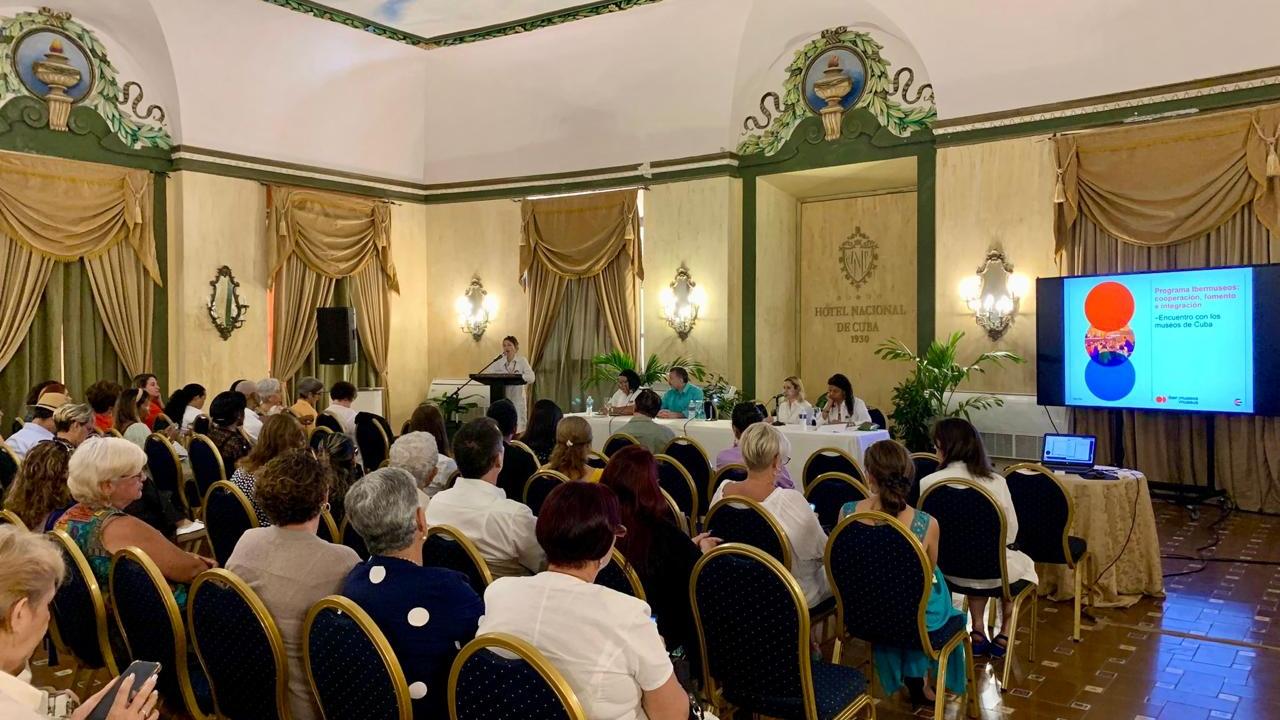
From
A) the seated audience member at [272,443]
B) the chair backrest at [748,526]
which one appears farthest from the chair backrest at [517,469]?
the chair backrest at [748,526]

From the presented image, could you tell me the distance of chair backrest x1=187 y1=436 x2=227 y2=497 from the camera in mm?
5285

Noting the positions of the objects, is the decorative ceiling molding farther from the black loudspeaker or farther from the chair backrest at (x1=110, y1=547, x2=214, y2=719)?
the chair backrest at (x1=110, y1=547, x2=214, y2=719)

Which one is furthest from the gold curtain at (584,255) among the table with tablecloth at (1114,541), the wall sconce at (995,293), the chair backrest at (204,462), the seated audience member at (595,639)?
the seated audience member at (595,639)

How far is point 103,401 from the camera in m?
6.24

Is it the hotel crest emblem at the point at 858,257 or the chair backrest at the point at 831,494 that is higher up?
the hotel crest emblem at the point at 858,257

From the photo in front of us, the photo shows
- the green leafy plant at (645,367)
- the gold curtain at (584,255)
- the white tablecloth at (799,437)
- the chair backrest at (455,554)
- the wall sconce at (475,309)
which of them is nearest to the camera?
the chair backrest at (455,554)

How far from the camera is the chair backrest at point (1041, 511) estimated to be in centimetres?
441

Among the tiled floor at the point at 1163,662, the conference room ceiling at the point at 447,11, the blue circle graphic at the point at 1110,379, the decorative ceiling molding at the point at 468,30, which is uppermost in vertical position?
the conference room ceiling at the point at 447,11

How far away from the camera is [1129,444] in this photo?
26.8ft

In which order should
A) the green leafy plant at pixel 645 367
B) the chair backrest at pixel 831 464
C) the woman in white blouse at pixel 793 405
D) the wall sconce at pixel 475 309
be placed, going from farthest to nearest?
the wall sconce at pixel 475 309
the green leafy plant at pixel 645 367
the woman in white blouse at pixel 793 405
the chair backrest at pixel 831 464

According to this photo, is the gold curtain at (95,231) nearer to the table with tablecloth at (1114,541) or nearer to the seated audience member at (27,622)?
the seated audience member at (27,622)

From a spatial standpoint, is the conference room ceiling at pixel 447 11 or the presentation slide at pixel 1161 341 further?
the conference room ceiling at pixel 447 11

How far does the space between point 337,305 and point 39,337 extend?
327 cm

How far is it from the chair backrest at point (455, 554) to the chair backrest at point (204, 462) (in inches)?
105
